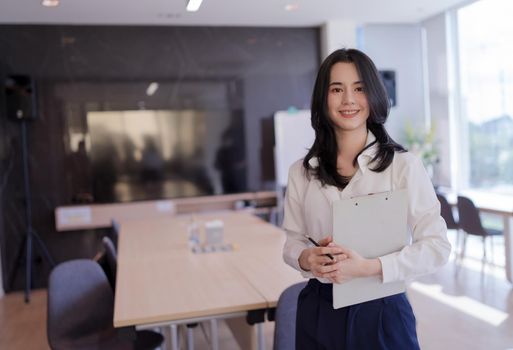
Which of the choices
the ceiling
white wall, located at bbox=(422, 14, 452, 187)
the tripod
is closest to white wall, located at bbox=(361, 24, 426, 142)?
white wall, located at bbox=(422, 14, 452, 187)

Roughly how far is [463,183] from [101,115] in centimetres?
456

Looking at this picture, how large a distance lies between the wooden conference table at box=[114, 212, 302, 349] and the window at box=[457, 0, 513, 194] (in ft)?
10.8

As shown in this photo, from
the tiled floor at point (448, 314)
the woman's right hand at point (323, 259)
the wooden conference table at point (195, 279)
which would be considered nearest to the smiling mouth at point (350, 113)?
the woman's right hand at point (323, 259)

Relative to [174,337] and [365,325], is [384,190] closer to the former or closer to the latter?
[365,325]

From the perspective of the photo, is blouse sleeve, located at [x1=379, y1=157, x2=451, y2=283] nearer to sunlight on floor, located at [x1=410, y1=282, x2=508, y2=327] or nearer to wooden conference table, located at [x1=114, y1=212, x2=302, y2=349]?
wooden conference table, located at [x1=114, y1=212, x2=302, y2=349]

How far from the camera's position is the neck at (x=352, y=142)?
4.85ft

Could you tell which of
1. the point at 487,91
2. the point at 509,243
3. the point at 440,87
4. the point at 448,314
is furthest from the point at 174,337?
the point at 440,87

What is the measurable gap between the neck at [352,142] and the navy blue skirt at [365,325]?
37cm

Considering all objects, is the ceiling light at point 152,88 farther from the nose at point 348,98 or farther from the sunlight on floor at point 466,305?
the nose at point 348,98

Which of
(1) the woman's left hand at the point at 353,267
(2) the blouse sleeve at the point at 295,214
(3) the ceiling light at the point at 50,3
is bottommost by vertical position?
(1) the woman's left hand at the point at 353,267

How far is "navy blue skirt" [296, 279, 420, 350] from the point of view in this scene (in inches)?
53.3

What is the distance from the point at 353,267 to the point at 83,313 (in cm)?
190

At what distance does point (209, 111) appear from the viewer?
6238 millimetres

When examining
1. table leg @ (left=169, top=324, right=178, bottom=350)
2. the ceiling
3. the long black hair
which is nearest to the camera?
the long black hair
